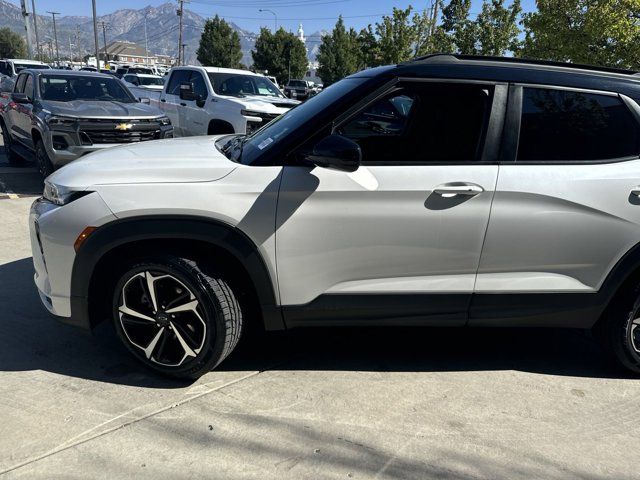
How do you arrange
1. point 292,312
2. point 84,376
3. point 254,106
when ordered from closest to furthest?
point 292,312 → point 84,376 → point 254,106

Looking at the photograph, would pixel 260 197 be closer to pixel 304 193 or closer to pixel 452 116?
pixel 304 193

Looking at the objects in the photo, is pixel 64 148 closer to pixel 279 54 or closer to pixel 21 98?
pixel 21 98

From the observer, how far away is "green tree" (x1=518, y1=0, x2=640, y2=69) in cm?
993

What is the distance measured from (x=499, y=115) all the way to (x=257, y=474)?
86.1 inches

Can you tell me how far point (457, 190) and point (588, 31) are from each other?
9833 millimetres

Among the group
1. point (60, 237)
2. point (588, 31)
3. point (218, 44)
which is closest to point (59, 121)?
point (60, 237)

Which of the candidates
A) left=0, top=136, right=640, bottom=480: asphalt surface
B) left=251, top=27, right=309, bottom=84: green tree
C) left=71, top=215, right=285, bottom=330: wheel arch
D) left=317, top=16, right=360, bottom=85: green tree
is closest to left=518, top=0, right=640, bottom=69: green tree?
left=0, top=136, right=640, bottom=480: asphalt surface

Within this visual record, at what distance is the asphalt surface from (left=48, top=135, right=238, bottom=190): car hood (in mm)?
1158

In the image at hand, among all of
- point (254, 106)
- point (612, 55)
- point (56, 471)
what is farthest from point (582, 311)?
point (612, 55)

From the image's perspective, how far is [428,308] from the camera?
289cm

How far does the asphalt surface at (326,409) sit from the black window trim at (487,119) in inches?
52.2

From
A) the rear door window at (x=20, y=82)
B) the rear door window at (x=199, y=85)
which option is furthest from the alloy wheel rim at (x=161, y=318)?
the rear door window at (x=20, y=82)

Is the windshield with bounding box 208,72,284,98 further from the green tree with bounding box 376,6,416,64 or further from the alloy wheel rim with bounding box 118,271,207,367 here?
the green tree with bounding box 376,6,416,64

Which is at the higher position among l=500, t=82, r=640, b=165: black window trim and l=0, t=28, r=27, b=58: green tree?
l=0, t=28, r=27, b=58: green tree
